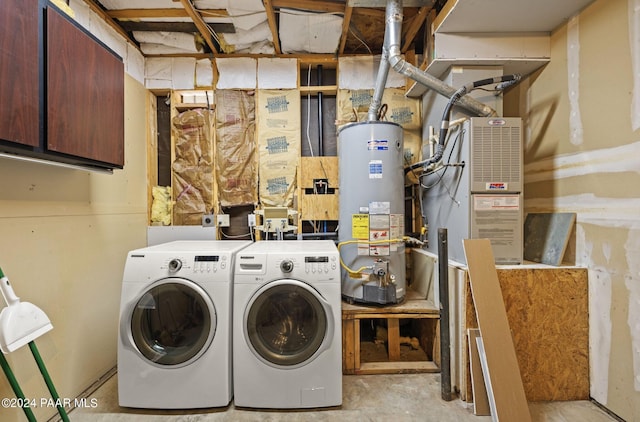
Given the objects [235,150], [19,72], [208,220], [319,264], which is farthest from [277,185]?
[19,72]

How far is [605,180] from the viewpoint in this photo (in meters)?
1.58

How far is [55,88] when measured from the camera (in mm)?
1292

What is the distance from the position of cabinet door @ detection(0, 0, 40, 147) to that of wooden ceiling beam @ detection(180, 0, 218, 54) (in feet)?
3.58

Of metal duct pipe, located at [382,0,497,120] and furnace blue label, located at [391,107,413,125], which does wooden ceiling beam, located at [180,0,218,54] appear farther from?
furnace blue label, located at [391,107,413,125]

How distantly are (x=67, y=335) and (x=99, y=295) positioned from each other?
30 centimetres

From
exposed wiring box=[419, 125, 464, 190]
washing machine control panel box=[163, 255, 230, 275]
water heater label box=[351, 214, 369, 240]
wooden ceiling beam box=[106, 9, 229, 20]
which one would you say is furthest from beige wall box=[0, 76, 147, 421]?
exposed wiring box=[419, 125, 464, 190]

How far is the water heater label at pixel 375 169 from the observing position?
2049 millimetres

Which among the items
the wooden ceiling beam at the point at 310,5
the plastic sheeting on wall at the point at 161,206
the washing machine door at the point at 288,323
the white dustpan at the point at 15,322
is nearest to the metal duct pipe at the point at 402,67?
the wooden ceiling beam at the point at 310,5

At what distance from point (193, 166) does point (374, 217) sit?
1856 millimetres

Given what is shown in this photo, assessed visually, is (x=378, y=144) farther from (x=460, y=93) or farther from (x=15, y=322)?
(x=15, y=322)

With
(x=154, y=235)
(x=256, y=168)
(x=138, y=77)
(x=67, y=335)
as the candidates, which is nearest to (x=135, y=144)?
(x=138, y=77)

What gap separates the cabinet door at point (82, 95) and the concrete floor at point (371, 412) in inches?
59.4

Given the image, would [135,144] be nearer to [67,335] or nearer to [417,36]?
[67,335]

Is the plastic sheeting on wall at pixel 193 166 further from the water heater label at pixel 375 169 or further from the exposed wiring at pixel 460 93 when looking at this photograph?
the exposed wiring at pixel 460 93
